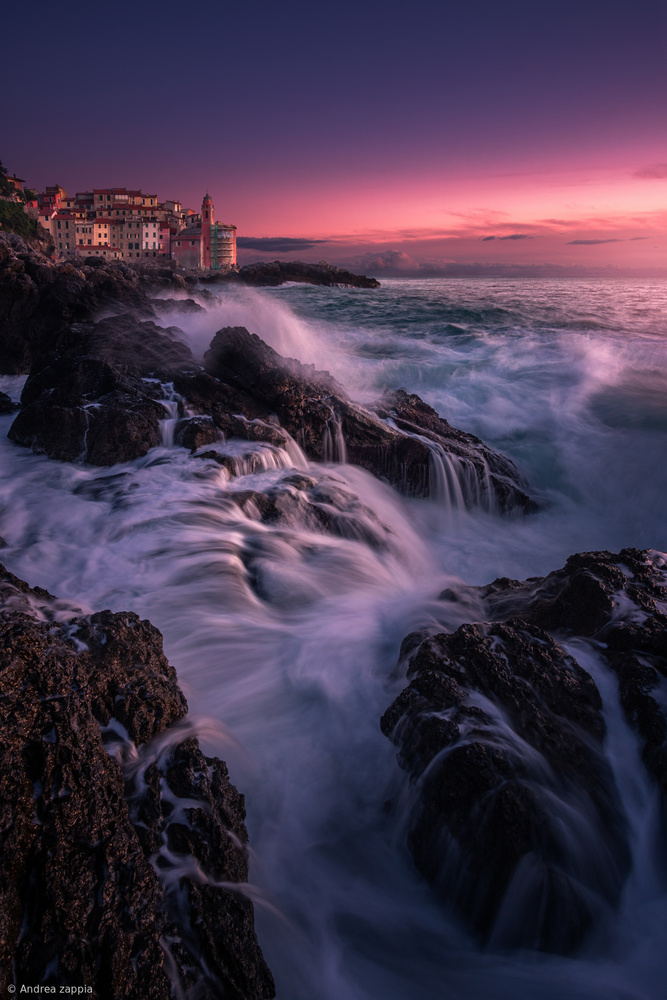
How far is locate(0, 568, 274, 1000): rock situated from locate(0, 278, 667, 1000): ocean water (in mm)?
535

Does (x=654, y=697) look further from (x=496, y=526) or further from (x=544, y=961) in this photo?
Result: (x=496, y=526)

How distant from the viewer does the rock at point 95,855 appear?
1.73 metres

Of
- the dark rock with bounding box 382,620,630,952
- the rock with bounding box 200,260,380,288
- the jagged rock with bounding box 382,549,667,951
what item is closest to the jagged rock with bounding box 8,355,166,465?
the jagged rock with bounding box 382,549,667,951

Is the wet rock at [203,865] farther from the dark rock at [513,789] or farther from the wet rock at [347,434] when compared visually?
the wet rock at [347,434]

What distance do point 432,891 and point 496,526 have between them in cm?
645

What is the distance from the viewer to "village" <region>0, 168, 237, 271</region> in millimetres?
72938

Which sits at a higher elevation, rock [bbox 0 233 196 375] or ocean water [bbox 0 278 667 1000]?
rock [bbox 0 233 196 375]

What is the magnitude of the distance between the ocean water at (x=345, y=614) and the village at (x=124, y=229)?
73357 mm

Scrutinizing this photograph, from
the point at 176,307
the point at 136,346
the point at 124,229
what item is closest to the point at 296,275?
the point at 124,229

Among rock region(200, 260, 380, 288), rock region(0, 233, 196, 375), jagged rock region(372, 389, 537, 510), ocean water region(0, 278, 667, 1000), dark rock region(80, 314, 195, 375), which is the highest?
rock region(200, 260, 380, 288)

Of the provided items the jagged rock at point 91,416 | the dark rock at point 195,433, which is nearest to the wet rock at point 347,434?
the dark rock at point 195,433

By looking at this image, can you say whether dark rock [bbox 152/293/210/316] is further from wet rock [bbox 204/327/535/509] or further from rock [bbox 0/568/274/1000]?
rock [bbox 0/568/274/1000]

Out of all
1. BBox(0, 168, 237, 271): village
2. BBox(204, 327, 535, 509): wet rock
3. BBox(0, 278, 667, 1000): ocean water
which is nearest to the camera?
BBox(0, 278, 667, 1000): ocean water

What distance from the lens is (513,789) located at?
112 inches
